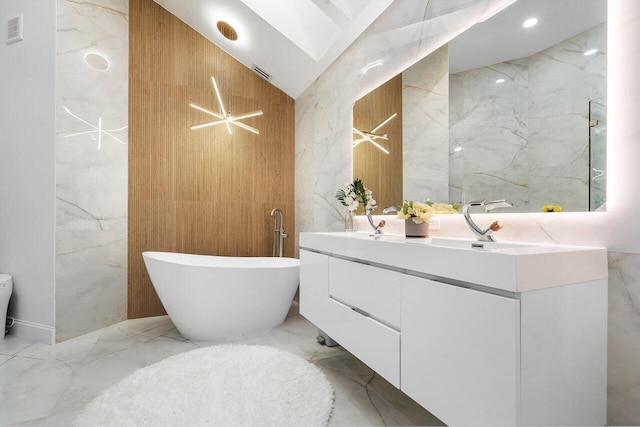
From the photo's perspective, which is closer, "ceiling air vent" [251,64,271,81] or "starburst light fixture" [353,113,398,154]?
"starburst light fixture" [353,113,398,154]

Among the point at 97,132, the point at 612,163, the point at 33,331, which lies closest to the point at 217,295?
the point at 33,331

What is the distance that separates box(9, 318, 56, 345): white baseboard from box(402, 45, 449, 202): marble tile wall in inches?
109

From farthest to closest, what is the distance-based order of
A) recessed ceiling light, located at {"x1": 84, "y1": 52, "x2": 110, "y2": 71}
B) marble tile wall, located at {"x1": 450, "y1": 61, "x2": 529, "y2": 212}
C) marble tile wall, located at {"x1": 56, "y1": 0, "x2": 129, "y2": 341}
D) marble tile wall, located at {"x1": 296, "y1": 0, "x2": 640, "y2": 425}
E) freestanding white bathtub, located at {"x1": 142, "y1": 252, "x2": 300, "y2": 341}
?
recessed ceiling light, located at {"x1": 84, "y1": 52, "x2": 110, "y2": 71}, marble tile wall, located at {"x1": 56, "y1": 0, "x2": 129, "y2": 341}, freestanding white bathtub, located at {"x1": 142, "y1": 252, "x2": 300, "y2": 341}, marble tile wall, located at {"x1": 450, "y1": 61, "x2": 529, "y2": 212}, marble tile wall, located at {"x1": 296, "y1": 0, "x2": 640, "y2": 425}

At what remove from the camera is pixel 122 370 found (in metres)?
1.92

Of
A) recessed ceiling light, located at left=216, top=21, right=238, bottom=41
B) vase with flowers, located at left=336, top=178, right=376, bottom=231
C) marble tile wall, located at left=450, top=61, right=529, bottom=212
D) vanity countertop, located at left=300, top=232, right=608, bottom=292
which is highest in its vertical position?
recessed ceiling light, located at left=216, top=21, right=238, bottom=41

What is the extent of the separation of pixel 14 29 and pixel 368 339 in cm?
348

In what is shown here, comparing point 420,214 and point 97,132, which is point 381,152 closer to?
point 420,214

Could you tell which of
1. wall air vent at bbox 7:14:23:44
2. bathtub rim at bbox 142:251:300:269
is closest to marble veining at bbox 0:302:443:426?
bathtub rim at bbox 142:251:300:269

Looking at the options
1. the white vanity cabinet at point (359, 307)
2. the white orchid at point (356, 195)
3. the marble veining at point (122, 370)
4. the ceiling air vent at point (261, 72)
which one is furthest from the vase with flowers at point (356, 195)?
the ceiling air vent at point (261, 72)

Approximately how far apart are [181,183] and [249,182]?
2.21ft

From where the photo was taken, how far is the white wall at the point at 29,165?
235 centimetres

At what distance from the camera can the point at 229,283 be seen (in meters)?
2.33

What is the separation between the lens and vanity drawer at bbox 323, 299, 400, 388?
1.29 m

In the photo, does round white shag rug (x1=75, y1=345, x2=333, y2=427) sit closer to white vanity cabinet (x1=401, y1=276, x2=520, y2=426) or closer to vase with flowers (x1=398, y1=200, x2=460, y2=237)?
white vanity cabinet (x1=401, y1=276, x2=520, y2=426)
